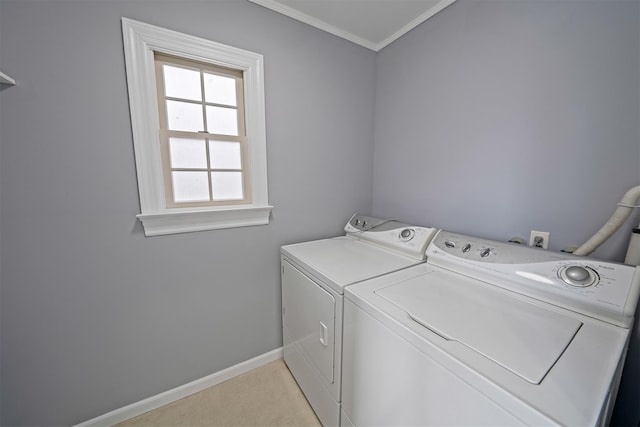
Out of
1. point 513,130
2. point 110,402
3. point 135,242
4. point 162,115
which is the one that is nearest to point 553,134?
point 513,130

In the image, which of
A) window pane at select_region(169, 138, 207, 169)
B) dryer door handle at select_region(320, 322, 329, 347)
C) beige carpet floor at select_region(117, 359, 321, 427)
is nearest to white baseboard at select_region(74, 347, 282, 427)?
beige carpet floor at select_region(117, 359, 321, 427)

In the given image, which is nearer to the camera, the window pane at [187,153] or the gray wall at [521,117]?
the gray wall at [521,117]

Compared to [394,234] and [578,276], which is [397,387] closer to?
[578,276]

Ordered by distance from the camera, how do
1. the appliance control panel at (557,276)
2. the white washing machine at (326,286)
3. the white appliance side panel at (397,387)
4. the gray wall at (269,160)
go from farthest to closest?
the white washing machine at (326,286)
the gray wall at (269,160)
the appliance control panel at (557,276)
the white appliance side panel at (397,387)

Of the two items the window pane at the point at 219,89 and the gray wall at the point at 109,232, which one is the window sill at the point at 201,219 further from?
the window pane at the point at 219,89

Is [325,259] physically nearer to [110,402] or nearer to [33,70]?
[110,402]

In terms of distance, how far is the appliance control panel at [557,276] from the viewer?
776 mm

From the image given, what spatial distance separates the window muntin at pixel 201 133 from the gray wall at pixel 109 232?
176 mm

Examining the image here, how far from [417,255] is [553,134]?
34.5 inches

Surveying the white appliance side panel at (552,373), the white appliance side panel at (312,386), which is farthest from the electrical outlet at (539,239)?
the white appliance side panel at (312,386)

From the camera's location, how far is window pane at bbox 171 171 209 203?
1.39 m

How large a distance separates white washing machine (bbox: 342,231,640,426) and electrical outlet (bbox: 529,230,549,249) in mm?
253

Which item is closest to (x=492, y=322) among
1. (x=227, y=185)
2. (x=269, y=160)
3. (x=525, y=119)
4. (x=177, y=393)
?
(x=525, y=119)

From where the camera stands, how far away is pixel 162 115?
1307 mm
